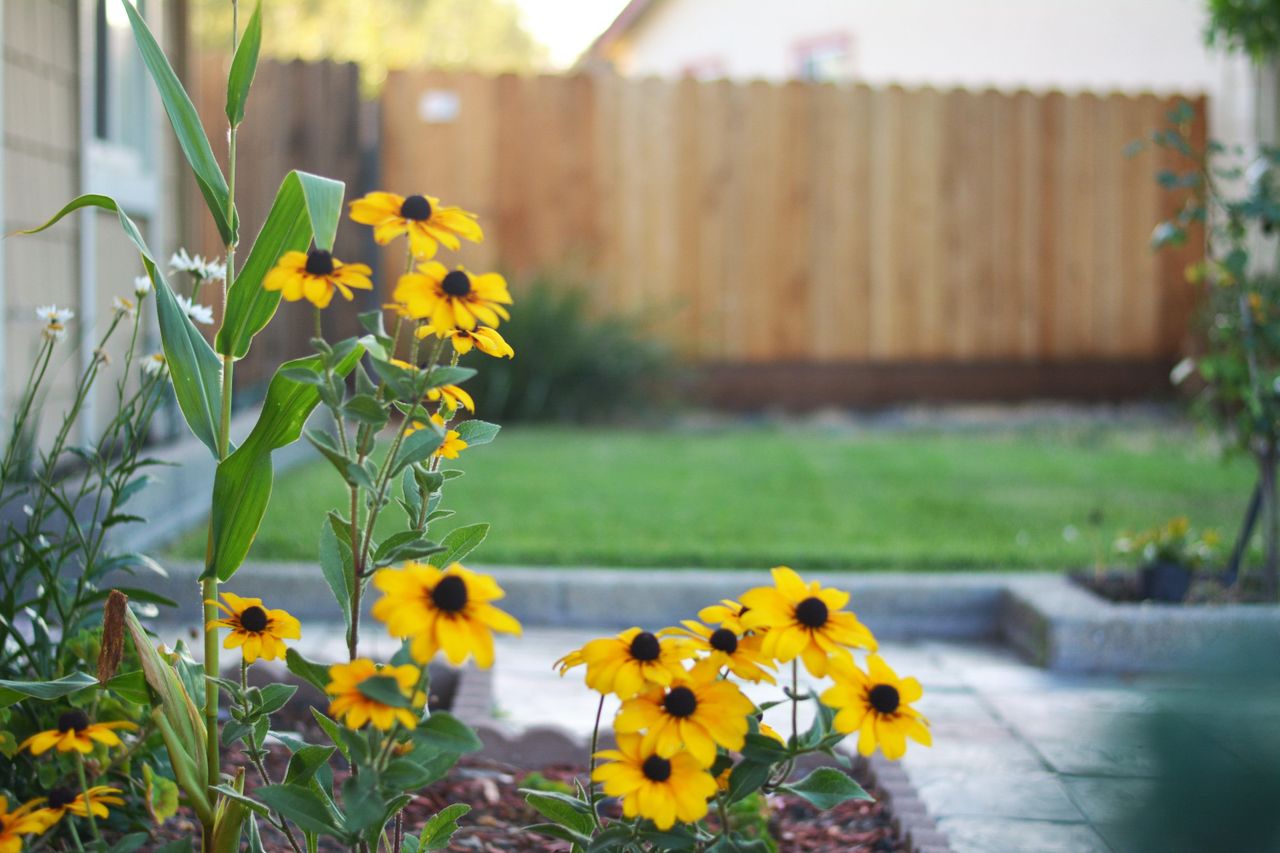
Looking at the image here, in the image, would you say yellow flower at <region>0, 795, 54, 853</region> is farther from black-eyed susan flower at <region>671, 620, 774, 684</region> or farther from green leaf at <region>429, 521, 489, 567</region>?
black-eyed susan flower at <region>671, 620, 774, 684</region>

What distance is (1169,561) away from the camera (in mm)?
3363

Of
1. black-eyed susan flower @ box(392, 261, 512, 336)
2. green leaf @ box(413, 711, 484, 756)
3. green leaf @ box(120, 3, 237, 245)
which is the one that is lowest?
green leaf @ box(413, 711, 484, 756)

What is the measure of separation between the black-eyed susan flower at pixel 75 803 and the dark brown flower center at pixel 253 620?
0.22 metres

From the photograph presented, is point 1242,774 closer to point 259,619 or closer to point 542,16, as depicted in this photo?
point 259,619

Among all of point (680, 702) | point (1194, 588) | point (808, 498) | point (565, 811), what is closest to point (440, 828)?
point (565, 811)

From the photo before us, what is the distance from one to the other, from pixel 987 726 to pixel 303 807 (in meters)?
1.78

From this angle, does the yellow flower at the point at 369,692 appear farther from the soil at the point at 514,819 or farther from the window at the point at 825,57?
the window at the point at 825,57

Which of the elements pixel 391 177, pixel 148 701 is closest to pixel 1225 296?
pixel 148 701

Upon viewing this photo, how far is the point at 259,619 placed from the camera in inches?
54.3

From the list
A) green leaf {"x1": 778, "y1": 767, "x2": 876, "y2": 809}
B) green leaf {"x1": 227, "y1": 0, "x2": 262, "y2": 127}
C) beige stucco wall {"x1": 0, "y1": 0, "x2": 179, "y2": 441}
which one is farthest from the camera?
beige stucco wall {"x1": 0, "y1": 0, "x2": 179, "y2": 441}

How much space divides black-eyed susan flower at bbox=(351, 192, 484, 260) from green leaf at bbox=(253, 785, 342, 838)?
50 centimetres

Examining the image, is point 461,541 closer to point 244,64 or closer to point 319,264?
point 319,264

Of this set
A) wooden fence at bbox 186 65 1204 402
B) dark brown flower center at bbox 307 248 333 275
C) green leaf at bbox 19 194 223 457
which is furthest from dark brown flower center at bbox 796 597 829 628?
wooden fence at bbox 186 65 1204 402

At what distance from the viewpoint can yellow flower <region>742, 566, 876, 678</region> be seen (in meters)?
1.20
